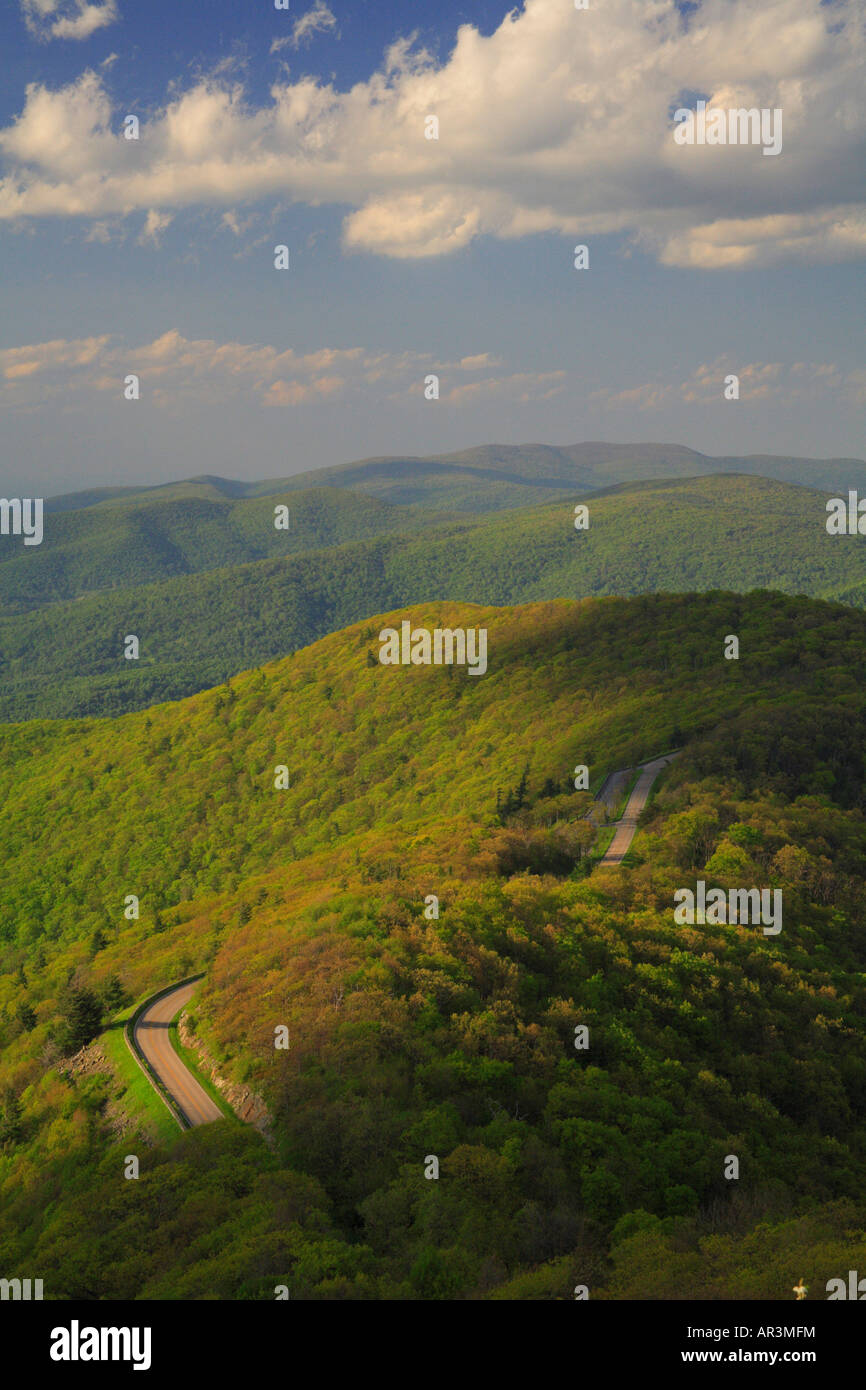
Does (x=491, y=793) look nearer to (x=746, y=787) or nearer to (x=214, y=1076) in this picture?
(x=746, y=787)

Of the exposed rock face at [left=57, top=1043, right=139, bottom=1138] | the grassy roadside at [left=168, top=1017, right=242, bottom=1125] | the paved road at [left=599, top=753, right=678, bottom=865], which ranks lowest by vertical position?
the exposed rock face at [left=57, top=1043, right=139, bottom=1138]

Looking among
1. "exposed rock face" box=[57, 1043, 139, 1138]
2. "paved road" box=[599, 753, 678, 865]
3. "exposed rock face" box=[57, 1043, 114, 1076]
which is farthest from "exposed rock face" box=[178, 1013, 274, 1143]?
"paved road" box=[599, 753, 678, 865]

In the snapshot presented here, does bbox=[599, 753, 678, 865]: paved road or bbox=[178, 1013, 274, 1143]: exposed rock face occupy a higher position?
bbox=[599, 753, 678, 865]: paved road

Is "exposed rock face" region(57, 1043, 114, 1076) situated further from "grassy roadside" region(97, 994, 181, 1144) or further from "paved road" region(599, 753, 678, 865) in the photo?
"paved road" region(599, 753, 678, 865)

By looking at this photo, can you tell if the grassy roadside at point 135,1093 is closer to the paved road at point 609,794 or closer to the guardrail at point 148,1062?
the guardrail at point 148,1062

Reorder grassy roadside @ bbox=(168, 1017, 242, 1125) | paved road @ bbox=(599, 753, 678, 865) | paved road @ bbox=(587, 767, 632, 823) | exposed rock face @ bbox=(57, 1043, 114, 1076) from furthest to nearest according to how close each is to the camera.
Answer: paved road @ bbox=(587, 767, 632, 823), paved road @ bbox=(599, 753, 678, 865), exposed rock face @ bbox=(57, 1043, 114, 1076), grassy roadside @ bbox=(168, 1017, 242, 1125)

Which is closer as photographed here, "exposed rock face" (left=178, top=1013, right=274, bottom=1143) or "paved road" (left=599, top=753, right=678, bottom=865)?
"exposed rock face" (left=178, top=1013, right=274, bottom=1143)

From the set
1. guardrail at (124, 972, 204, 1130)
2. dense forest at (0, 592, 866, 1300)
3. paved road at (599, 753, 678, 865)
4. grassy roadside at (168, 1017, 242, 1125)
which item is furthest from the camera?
paved road at (599, 753, 678, 865)

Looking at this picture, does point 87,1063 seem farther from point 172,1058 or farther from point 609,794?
point 609,794

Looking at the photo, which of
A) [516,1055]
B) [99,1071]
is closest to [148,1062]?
[99,1071]
